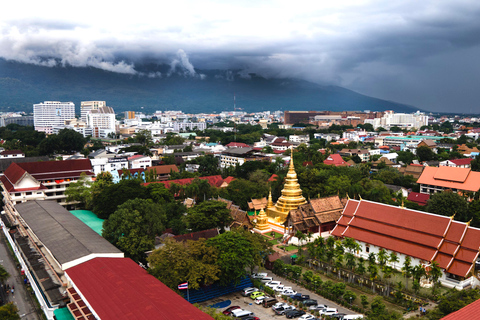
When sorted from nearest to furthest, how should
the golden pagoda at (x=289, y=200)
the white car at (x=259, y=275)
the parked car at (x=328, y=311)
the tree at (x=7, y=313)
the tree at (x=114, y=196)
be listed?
the tree at (x=7, y=313) < the parked car at (x=328, y=311) < the white car at (x=259, y=275) < the tree at (x=114, y=196) < the golden pagoda at (x=289, y=200)

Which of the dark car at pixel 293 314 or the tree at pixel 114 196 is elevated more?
the tree at pixel 114 196

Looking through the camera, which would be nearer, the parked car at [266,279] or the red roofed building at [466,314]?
the red roofed building at [466,314]

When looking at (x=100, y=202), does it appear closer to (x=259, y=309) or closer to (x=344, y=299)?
(x=259, y=309)

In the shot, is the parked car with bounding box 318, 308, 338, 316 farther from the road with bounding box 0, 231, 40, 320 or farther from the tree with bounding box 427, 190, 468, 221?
the tree with bounding box 427, 190, 468, 221

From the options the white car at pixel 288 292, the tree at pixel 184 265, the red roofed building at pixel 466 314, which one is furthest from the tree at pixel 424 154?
the tree at pixel 184 265

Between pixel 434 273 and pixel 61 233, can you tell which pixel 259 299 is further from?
pixel 61 233

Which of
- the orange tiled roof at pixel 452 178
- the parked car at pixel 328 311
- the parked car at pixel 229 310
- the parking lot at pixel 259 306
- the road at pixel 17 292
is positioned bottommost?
the road at pixel 17 292

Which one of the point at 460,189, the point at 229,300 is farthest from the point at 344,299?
the point at 460,189

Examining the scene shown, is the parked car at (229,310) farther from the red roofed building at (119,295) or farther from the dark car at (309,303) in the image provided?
the red roofed building at (119,295)
